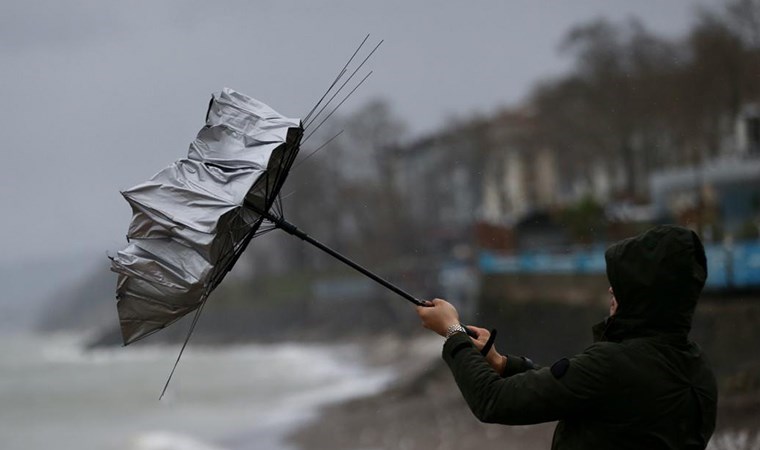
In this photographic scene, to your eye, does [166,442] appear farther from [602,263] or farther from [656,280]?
[656,280]

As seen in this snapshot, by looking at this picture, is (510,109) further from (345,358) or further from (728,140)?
(728,140)

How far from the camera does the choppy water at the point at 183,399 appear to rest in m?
28.6

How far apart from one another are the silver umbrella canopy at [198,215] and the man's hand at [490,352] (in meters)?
0.82

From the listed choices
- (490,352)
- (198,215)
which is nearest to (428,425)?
(198,215)

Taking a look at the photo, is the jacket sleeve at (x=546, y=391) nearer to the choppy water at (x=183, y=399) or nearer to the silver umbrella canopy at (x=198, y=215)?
the silver umbrella canopy at (x=198, y=215)

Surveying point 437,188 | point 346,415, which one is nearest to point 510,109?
point 437,188

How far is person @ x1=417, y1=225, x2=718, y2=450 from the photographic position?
264 cm

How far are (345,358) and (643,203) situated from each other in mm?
19168

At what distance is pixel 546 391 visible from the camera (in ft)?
8.65

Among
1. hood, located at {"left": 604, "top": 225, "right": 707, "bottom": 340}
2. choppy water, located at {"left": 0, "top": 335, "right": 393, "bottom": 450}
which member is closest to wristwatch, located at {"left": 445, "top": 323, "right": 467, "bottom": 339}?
hood, located at {"left": 604, "top": 225, "right": 707, "bottom": 340}

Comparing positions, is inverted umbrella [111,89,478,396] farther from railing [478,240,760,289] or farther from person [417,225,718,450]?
railing [478,240,760,289]

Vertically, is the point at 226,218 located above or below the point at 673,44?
below

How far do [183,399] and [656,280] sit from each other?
129ft

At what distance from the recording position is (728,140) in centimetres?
4512
